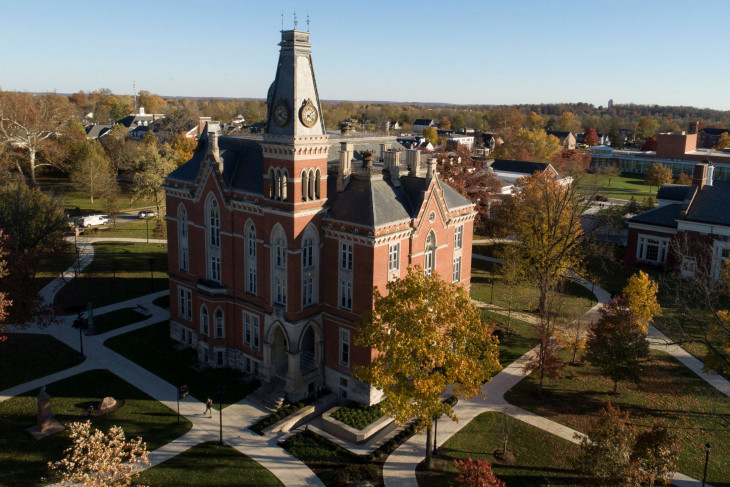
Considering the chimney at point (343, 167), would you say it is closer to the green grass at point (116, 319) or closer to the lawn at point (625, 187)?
the green grass at point (116, 319)

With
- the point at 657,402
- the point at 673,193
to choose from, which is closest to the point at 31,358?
the point at 657,402

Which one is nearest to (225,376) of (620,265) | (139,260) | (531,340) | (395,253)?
(395,253)

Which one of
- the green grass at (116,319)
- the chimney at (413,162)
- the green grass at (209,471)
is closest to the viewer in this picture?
the green grass at (209,471)

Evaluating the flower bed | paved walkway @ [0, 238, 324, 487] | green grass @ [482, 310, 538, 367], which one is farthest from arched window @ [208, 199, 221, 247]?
green grass @ [482, 310, 538, 367]

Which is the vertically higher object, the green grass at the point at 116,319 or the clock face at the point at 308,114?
the clock face at the point at 308,114

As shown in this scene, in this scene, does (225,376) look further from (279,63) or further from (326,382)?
(279,63)

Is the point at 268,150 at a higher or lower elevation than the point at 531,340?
higher

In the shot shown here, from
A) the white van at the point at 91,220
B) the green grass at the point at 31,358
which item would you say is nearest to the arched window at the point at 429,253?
the green grass at the point at 31,358
